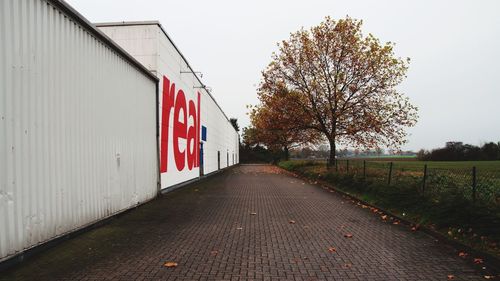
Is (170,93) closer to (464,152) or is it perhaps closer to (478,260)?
(478,260)

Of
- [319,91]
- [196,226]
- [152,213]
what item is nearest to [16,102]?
[196,226]

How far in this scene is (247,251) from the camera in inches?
232

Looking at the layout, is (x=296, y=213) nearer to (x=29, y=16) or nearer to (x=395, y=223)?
(x=395, y=223)

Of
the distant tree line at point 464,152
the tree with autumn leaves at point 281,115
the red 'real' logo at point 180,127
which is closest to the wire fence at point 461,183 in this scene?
the red 'real' logo at point 180,127

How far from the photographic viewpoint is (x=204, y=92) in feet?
88.6

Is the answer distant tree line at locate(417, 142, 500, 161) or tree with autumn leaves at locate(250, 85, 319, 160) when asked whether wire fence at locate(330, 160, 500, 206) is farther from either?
distant tree line at locate(417, 142, 500, 161)

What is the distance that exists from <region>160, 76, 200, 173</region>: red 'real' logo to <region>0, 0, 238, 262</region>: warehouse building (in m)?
1.59

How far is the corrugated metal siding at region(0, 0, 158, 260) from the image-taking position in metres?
5.14

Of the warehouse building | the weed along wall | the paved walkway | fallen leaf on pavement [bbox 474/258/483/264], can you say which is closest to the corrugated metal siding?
the warehouse building

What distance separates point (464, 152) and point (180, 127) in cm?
5018

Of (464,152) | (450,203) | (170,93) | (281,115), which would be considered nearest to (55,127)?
(450,203)

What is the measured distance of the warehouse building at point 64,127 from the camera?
5.18 metres

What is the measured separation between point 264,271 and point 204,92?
23.2m

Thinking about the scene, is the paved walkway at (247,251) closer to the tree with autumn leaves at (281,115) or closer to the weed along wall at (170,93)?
the weed along wall at (170,93)
